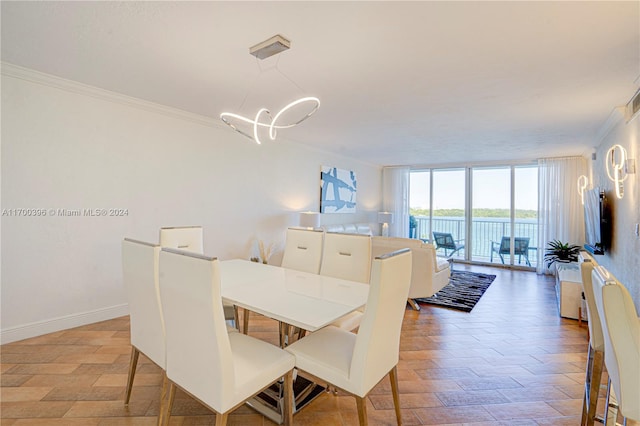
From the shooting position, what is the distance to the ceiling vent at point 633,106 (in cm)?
270

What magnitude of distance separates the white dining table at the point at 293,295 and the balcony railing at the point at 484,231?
6.03 metres

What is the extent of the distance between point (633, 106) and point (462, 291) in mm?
2899

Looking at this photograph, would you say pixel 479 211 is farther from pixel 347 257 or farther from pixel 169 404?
pixel 169 404

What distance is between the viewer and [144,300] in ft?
5.62

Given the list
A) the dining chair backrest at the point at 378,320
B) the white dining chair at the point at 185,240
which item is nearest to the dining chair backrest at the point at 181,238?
the white dining chair at the point at 185,240

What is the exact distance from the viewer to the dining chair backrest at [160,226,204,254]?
2.63 meters

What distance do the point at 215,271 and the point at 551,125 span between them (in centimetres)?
458

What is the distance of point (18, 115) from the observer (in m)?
2.59

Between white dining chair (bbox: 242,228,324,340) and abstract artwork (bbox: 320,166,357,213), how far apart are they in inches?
121

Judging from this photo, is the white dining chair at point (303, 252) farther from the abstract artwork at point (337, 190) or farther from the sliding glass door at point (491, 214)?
the sliding glass door at point (491, 214)

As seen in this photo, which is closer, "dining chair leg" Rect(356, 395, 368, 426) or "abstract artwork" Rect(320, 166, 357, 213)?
"dining chair leg" Rect(356, 395, 368, 426)

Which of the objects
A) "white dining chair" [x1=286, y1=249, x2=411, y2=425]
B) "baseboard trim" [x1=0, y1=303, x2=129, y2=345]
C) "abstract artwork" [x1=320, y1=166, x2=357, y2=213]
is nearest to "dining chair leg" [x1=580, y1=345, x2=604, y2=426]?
"white dining chair" [x1=286, y1=249, x2=411, y2=425]

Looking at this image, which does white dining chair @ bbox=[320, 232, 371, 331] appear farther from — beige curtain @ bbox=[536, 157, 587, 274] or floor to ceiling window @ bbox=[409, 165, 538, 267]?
beige curtain @ bbox=[536, 157, 587, 274]

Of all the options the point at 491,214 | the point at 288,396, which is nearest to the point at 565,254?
the point at 491,214
